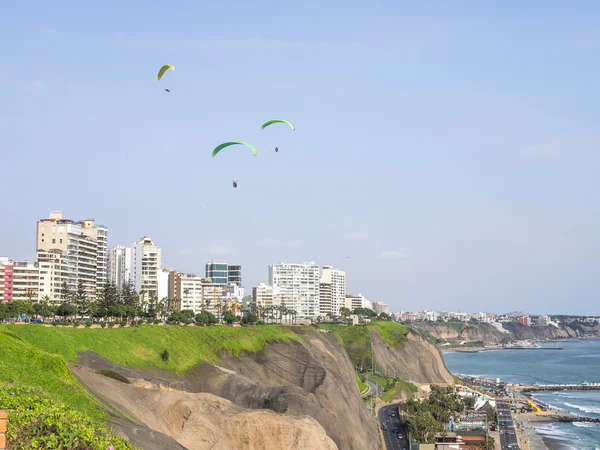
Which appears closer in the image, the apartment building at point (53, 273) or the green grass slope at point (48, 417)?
the green grass slope at point (48, 417)

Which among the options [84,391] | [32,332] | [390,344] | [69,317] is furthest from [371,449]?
[390,344]

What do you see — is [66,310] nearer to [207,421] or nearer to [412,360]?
[207,421]

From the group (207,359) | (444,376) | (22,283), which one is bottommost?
(444,376)

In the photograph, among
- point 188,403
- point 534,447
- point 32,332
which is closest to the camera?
point 188,403

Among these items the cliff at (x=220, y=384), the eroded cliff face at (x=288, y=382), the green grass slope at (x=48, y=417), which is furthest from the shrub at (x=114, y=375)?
the green grass slope at (x=48, y=417)

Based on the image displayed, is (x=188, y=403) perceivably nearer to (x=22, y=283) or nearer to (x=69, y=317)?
(x=69, y=317)

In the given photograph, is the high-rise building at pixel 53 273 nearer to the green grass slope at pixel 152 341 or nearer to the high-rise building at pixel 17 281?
the high-rise building at pixel 17 281
